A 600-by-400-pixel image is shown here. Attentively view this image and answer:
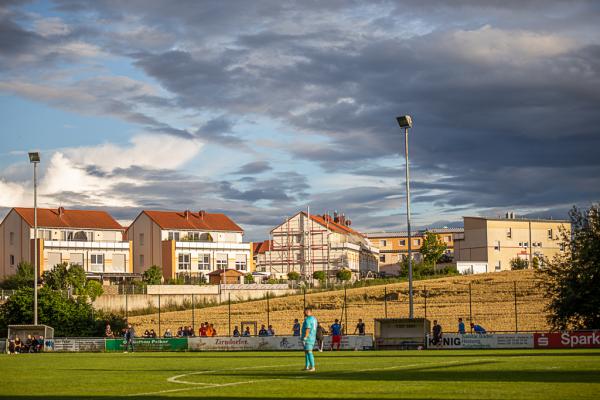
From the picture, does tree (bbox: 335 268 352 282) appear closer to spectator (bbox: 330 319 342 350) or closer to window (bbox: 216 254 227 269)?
window (bbox: 216 254 227 269)

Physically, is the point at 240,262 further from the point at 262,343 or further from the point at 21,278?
the point at 262,343

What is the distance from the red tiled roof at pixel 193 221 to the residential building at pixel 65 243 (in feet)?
20.2

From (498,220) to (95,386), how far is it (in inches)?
5527

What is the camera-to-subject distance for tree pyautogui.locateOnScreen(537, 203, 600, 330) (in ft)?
155

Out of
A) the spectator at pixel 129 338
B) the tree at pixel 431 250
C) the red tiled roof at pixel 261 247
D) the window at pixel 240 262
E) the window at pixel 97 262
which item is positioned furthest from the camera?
the red tiled roof at pixel 261 247

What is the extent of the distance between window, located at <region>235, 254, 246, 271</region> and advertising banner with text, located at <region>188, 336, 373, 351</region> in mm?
81317

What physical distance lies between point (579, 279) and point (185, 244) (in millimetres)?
85599

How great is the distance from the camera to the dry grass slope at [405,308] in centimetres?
6606

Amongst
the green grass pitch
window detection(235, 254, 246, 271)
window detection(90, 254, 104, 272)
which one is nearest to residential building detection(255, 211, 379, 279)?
window detection(235, 254, 246, 271)

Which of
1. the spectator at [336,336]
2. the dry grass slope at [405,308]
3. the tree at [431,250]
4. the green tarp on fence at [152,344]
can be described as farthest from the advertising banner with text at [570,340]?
the tree at [431,250]

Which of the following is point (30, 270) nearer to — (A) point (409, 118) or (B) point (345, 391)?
(A) point (409, 118)

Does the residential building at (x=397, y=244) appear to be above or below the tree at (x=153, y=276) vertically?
above

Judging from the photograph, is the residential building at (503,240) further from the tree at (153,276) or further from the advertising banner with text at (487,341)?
the advertising banner with text at (487,341)

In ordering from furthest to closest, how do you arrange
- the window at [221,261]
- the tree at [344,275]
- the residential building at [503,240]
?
the residential building at [503,240]
the tree at [344,275]
the window at [221,261]
